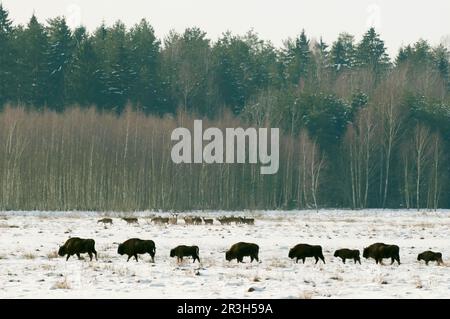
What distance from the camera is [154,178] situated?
60.8 metres

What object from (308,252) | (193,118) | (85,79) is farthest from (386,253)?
(85,79)

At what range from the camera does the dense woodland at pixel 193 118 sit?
193 feet

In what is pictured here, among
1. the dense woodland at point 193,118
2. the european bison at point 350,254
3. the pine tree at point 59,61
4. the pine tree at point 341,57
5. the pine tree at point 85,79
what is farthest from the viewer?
the pine tree at point 341,57

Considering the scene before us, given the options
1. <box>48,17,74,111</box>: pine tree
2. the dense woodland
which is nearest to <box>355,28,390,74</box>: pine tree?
the dense woodland

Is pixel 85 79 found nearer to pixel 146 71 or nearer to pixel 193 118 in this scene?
pixel 146 71

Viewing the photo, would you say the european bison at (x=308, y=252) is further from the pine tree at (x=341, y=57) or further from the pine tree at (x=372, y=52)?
the pine tree at (x=341, y=57)

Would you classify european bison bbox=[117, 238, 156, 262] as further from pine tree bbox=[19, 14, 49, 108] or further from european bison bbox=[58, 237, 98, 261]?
pine tree bbox=[19, 14, 49, 108]

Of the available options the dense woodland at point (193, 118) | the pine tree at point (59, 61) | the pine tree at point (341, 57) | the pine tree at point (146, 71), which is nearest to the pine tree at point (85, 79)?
the dense woodland at point (193, 118)

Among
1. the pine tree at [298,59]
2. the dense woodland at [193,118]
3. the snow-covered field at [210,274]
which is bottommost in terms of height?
the snow-covered field at [210,274]

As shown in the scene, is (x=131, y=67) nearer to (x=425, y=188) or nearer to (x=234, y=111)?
(x=234, y=111)

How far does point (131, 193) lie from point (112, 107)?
68.9 ft

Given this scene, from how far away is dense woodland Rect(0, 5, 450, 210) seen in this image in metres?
58.8

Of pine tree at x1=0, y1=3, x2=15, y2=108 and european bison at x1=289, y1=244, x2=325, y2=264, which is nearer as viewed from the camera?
european bison at x1=289, y1=244, x2=325, y2=264

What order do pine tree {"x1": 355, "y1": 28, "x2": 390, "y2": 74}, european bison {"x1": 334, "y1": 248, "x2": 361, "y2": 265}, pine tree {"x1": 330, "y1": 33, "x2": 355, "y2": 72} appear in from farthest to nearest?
pine tree {"x1": 330, "y1": 33, "x2": 355, "y2": 72} → pine tree {"x1": 355, "y1": 28, "x2": 390, "y2": 74} → european bison {"x1": 334, "y1": 248, "x2": 361, "y2": 265}
